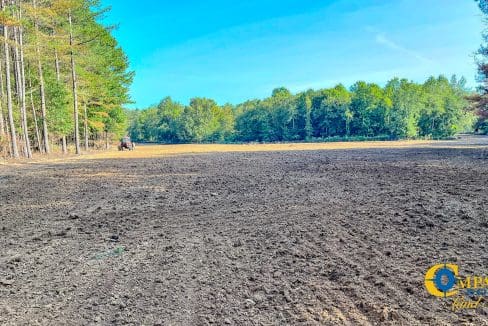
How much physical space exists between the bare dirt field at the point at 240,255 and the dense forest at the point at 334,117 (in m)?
55.9

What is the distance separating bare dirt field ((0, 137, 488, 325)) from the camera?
259 cm

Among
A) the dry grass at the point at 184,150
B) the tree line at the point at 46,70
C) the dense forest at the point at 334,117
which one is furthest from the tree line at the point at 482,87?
the dense forest at the point at 334,117

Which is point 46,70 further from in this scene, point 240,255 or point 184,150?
point 240,255

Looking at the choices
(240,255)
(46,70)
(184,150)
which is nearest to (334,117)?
(184,150)

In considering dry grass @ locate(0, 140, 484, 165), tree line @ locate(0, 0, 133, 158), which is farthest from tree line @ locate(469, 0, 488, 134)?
tree line @ locate(0, 0, 133, 158)

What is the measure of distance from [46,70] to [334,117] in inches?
2268

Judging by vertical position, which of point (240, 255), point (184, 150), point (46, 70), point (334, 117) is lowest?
point (240, 255)

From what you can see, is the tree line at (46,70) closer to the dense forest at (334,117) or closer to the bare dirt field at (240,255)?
the bare dirt field at (240,255)

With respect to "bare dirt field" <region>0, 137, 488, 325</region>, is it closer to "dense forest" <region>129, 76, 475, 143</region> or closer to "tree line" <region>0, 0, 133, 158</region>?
"tree line" <region>0, 0, 133, 158</region>

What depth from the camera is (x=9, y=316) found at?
2.58m

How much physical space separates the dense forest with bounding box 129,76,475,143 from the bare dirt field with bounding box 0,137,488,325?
55.9 metres

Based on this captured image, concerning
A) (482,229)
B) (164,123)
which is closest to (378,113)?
(164,123)

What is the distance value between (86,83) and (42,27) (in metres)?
4.15

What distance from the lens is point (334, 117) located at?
69.2 m
